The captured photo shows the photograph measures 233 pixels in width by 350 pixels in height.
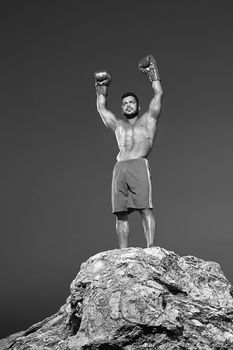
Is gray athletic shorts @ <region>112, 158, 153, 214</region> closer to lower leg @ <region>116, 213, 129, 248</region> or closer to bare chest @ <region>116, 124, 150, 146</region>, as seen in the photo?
lower leg @ <region>116, 213, 129, 248</region>

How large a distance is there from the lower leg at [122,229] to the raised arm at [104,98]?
1.43 m

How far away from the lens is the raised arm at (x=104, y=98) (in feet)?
30.8

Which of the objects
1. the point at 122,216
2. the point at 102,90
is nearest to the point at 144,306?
the point at 122,216

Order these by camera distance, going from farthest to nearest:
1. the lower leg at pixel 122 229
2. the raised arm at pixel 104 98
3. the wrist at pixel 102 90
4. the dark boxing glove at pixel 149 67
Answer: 1. the wrist at pixel 102 90
2. the raised arm at pixel 104 98
3. the dark boxing glove at pixel 149 67
4. the lower leg at pixel 122 229

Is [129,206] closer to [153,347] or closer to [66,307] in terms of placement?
[66,307]

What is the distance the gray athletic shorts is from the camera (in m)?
8.80

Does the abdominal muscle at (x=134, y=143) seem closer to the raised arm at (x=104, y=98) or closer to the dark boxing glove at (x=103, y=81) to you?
the raised arm at (x=104, y=98)

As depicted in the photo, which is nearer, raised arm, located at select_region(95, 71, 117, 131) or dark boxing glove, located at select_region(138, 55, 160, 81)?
dark boxing glove, located at select_region(138, 55, 160, 81)

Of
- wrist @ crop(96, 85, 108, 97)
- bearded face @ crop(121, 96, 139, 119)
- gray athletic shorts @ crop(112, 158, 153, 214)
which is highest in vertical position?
wrist @ crop(96, 85, 108, 97)

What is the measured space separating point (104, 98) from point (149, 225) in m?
2.29

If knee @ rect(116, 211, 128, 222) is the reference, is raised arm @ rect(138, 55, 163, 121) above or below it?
above

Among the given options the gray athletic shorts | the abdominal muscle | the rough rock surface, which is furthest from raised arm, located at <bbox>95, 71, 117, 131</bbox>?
the rough rock surface

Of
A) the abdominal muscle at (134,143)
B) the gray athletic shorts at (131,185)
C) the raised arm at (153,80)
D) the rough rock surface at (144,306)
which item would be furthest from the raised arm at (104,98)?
the rough rock surface at (144,306)

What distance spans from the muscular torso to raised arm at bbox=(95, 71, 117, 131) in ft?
0.85
